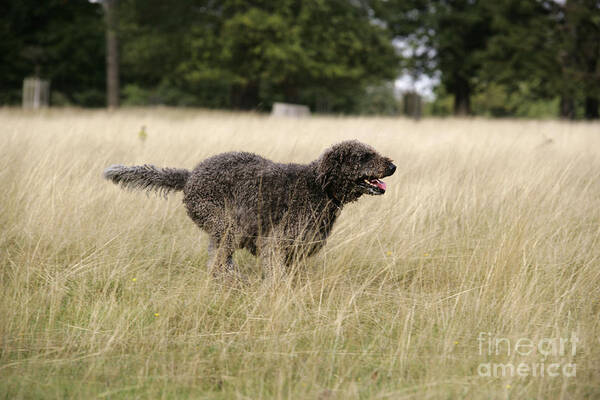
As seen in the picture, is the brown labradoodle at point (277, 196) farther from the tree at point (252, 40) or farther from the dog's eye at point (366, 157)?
the tree at point (252, 40)

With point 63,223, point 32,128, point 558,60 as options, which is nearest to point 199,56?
point 32,128

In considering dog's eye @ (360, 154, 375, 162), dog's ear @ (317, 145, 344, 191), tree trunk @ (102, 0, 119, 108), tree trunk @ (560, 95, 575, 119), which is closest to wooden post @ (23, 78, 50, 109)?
tree trunk @ (102, 0, 119, 108)

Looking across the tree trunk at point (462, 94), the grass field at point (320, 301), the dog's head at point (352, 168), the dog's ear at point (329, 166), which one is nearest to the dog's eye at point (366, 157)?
the dog's head at point (352, 168)

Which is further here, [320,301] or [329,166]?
[329,166]

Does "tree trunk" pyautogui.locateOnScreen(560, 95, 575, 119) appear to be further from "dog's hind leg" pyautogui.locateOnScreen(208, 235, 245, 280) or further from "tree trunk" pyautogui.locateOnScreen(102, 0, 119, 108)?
"dog's hind leg" pyautogui.locateOnScreen(208, 235, 245, 280)

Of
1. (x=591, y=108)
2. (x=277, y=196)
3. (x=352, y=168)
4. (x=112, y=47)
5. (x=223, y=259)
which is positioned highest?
(x=112, y=47)

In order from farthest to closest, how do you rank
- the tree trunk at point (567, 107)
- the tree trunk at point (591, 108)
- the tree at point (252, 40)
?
the tree trunk at point (591, 108) < the tree trunk at point (567, 107) < the tree at point (252, 40)

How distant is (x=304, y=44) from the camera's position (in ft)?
63.2

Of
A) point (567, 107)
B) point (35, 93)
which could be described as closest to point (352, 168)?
point (35, 93)

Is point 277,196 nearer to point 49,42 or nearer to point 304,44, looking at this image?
point 304,44

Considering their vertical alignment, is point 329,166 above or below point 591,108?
below

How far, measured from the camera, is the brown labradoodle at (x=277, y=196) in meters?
3.38

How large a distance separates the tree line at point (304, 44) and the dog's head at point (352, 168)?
49.6 feet

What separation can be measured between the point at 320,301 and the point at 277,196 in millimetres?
824
